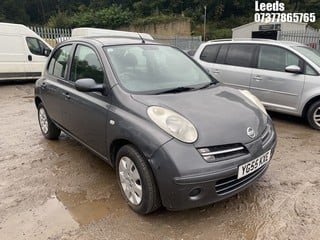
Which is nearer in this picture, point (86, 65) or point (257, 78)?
point (86, 65)

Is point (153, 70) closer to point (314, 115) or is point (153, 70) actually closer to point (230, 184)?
point (230, 184)

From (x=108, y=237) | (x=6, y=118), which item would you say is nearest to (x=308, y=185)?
(x=108, y=237)

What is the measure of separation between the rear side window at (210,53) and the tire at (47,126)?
151 inches

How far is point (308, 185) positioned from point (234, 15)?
57.6 meters

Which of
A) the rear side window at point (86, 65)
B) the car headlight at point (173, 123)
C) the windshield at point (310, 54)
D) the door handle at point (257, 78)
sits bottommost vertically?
the door handle at point (257, 78)

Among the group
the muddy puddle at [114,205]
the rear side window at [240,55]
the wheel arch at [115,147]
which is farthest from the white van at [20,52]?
the wheel arch at [115,147]

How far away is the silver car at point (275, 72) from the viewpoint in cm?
556

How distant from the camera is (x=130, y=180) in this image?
2.94 m

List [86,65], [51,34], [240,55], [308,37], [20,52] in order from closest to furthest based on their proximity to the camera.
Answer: [86,65], [240,55], [20,52], [308,37], [51,34]

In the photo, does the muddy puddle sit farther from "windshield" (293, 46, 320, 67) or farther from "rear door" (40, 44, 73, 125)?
"windshield" (293, 46, 320, 67)

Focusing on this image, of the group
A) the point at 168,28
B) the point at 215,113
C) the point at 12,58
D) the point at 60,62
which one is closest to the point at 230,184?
the point at 215,113

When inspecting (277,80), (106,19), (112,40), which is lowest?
(277,80)

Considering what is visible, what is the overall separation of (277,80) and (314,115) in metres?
0.93

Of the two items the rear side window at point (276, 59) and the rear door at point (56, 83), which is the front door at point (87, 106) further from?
the rear side window at point (276, 59)
